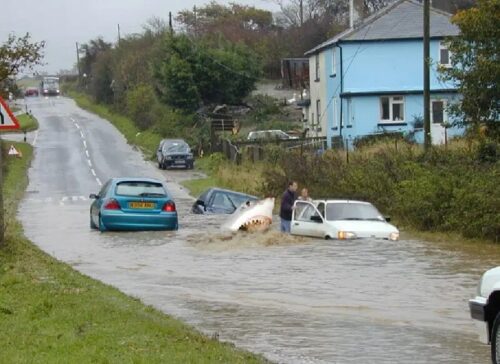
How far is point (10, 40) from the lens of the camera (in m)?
20.3

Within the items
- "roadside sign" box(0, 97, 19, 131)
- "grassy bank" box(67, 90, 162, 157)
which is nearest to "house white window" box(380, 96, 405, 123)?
"grassy bank" box(67, 90, 162, 157)

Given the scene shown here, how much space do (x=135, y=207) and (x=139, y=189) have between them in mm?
525

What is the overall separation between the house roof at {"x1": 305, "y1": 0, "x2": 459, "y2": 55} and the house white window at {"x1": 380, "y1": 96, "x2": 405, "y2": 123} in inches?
122

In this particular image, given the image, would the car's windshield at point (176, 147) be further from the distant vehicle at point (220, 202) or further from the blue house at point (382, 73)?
the distant vehicle at point (220, 202)

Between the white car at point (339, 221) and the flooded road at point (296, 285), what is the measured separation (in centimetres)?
55

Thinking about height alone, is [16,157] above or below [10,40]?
below

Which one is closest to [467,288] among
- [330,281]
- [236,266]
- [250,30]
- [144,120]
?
[330,281]

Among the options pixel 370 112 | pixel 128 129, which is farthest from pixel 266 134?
pixel 128 129

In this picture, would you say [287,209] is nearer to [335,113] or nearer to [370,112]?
[370,112]

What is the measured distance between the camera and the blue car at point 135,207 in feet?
88.8

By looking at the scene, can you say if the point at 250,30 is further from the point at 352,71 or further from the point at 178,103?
the point at 352,71

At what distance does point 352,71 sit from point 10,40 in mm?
36042

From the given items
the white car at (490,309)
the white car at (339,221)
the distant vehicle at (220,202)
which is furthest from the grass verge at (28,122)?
the white car at (490,309)

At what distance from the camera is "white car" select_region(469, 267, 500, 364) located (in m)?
9.31
